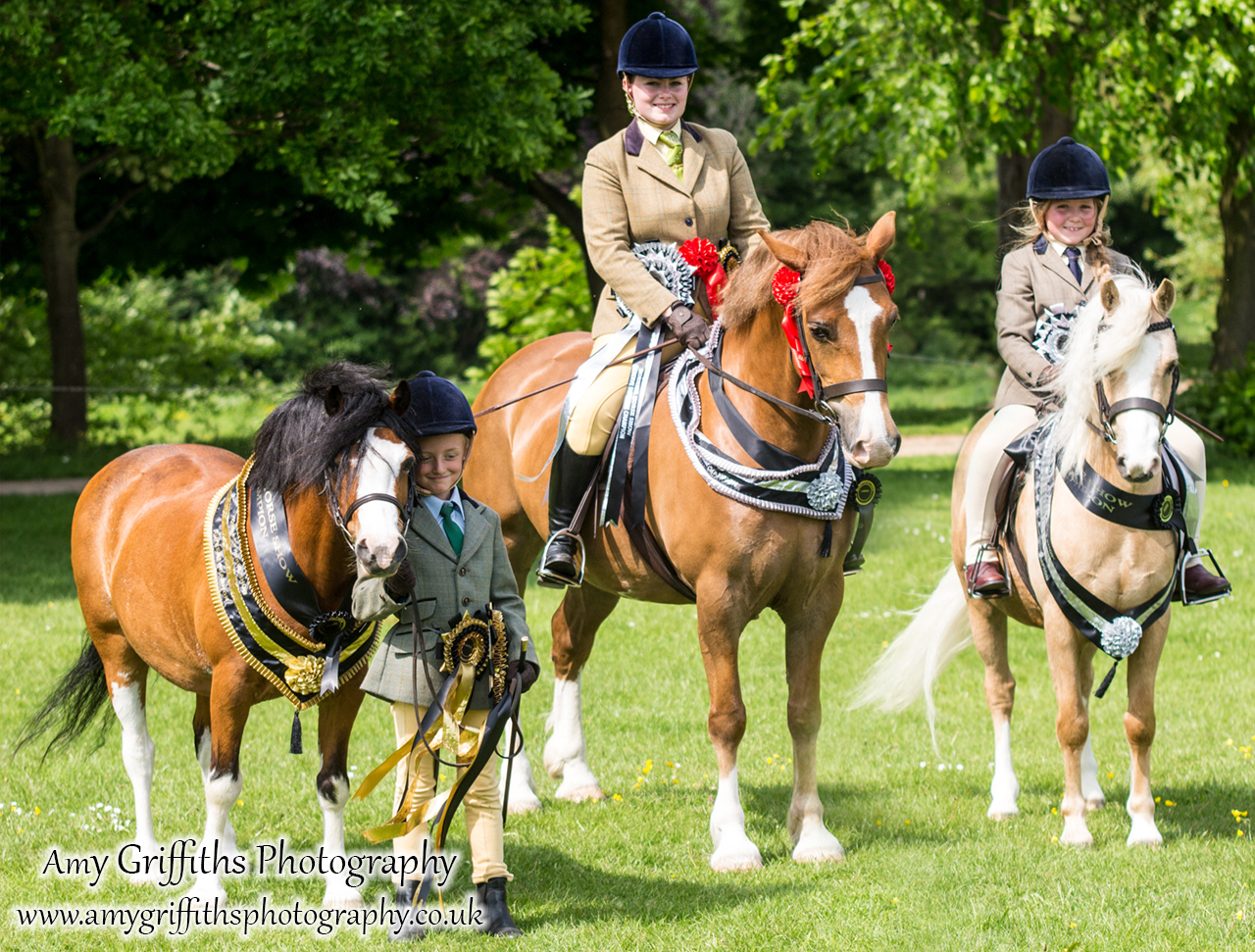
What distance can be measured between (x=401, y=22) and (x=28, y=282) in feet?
29.2

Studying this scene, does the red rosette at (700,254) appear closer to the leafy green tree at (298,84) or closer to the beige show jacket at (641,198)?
the beige show jacket at (641,198)

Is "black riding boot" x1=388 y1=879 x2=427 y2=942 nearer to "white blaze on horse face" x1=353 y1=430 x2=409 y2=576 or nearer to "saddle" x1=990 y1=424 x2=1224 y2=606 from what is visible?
"white blaze on horse face" x1=353 y1=430 x2=409 y2=576

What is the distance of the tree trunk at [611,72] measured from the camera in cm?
1458

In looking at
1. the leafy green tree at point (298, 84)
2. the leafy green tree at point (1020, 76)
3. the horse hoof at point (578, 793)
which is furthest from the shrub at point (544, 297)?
the horse hoof at point (578, 793)

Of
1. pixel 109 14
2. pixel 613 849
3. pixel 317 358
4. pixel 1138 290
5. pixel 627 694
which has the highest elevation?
pixel 109 14

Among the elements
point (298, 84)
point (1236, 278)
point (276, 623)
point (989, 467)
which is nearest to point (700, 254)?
point (989, 467)

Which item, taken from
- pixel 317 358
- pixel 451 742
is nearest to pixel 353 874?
pixel 451 742

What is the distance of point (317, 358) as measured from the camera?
104 ft

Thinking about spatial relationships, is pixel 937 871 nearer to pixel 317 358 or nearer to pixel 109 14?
pixel 109 14

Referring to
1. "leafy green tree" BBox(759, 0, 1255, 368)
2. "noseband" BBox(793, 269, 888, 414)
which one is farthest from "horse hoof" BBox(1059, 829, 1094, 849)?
"leafy green tree" BBox(759, 0, 1255, 368)

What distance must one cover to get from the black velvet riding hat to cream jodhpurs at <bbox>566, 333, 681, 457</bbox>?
1.29m

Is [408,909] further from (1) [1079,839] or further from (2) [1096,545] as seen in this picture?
(2) [1096,545]

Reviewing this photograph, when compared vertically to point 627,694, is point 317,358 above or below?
below

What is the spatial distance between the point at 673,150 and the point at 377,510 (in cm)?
255
